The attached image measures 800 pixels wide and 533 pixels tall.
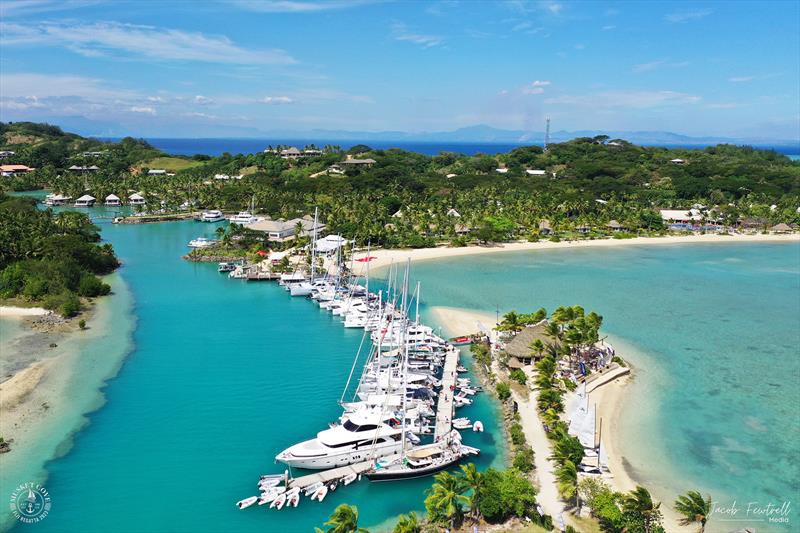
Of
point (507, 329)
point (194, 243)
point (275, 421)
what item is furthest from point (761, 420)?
point (194, 243)

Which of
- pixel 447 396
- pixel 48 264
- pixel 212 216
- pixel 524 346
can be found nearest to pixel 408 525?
pixel 447 396

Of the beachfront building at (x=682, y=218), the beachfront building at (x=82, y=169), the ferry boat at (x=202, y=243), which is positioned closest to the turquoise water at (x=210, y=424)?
the ferry boat at (x=202, y=243)

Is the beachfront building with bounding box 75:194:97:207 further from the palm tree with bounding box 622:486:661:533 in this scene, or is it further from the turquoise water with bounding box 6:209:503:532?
the palm tree with bounding box 622:486:661:533

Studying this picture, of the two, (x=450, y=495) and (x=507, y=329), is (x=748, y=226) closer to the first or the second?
(x=507, y=329)

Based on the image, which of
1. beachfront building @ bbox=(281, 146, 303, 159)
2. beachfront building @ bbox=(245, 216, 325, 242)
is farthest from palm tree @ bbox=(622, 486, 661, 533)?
beachfront building @ bbox=(281, 146, 303, 159)

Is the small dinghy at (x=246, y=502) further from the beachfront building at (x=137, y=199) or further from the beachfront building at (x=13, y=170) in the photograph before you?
the beachfront building at (x=13, y=170)

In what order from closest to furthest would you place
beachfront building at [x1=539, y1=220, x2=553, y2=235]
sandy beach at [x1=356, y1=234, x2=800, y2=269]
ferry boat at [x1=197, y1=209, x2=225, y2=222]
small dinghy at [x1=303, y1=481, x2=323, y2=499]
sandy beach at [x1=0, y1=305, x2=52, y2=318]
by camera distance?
1. small dinghy at [x1=303, y1=481, x2=323, y2=499]
2. sandy beach at [x1=0, y1=305, x2=52, y2=318]
3. sandy beach at [x1=356, y1=234, x2=800, y2=269]
4. beachfront building at [x1=539, y1=220, x2=553, y2=235]
5. ferry boat at [x1=197, y1=209, x2=225, y2=222]
